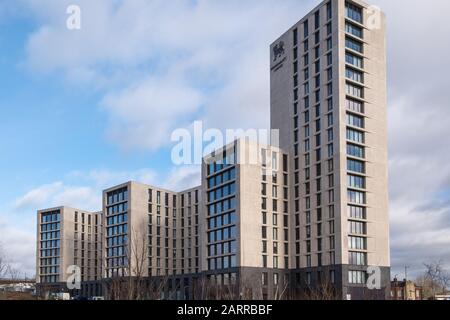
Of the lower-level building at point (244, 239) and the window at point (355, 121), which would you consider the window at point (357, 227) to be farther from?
the window at point (355, 121)

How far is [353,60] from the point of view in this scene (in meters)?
91.5

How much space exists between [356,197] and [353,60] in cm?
2284

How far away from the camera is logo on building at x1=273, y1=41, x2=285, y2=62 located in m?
103

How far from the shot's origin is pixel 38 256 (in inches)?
6304

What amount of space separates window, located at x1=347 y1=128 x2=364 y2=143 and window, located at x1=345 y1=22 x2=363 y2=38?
16618 millimetres

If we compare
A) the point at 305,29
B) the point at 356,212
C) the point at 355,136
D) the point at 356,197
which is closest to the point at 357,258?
the point at 356,212

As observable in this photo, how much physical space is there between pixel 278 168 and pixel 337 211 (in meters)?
14.4

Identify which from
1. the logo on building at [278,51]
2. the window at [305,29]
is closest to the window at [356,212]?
the window at [305,29]

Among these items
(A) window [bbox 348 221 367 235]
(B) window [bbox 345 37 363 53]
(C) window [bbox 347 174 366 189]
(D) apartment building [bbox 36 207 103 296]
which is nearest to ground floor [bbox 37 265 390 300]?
(A) window [bbox 348 221 367 235]

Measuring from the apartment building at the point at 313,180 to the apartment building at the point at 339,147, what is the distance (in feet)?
0.57

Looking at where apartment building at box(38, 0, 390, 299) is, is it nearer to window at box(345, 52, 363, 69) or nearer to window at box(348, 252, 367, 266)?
window at box(348, 252, 367, 266)
